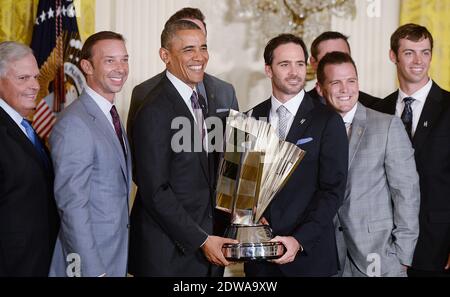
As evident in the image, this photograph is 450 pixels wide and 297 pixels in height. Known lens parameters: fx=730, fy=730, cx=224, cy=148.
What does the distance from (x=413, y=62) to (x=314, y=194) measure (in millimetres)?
1014

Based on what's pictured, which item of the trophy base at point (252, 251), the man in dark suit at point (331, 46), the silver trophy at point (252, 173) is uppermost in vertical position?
the man in dark suit at point (331, 46)

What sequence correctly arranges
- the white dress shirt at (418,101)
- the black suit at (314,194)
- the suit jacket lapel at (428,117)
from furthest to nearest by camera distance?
the white dress shirt at (418,101), the suit jacket lapel at (428,117), the black suit at (314,194)

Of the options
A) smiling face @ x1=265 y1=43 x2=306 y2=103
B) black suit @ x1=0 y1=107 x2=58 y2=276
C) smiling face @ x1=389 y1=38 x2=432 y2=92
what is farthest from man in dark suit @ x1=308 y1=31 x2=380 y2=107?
black suit @ x1=0 y1=107 x2=58 y2=276

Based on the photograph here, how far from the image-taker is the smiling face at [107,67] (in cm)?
342

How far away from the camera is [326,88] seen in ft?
12.1

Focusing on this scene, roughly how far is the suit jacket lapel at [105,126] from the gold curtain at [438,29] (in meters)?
3.24

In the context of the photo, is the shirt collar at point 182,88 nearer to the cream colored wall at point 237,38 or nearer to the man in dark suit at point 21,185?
the man in dark suit at point 21,185

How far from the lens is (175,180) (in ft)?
10.9

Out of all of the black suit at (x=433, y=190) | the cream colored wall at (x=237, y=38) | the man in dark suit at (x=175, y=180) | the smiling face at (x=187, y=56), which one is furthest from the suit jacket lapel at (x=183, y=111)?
the cream colored wall at (x=237, y=38)

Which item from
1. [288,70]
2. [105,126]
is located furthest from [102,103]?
[288,70]

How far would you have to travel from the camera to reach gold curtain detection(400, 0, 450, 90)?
5777mm

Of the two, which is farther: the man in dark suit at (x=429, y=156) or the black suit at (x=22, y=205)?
the man in dark suit at (x=429, y=156)

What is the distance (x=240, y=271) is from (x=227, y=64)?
172cm
